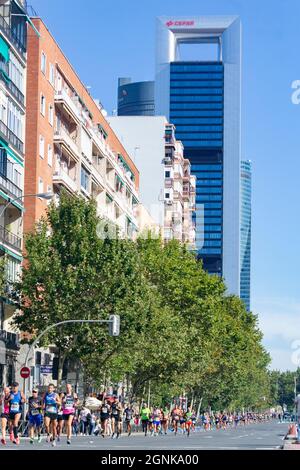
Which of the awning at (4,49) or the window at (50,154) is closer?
the awning at (4,49)

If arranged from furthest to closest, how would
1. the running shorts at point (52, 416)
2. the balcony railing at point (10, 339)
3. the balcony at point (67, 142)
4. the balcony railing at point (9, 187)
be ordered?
the balcony at point (67, 142)
the balcony railing at point (10, 339)
the balcony railing at point (9, 187)
the running shorts at point (52, 416)

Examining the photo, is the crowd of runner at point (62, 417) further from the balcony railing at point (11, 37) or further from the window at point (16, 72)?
the balcony railing at point (11, 37)

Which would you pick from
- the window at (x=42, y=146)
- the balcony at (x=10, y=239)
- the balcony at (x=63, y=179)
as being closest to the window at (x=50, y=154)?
the balcony at (x=63, y=179)

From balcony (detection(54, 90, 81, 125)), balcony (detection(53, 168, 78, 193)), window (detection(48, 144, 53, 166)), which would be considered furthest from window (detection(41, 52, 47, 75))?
balcony (detection(53, 168, 78, 193))

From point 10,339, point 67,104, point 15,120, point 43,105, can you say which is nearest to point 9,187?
point 15,120

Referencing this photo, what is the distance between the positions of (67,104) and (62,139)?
3.52m

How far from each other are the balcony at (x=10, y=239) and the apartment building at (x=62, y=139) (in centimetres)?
260

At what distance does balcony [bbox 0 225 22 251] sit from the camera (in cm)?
6825

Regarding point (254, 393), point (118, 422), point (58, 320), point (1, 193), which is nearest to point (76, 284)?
point (58, 320)

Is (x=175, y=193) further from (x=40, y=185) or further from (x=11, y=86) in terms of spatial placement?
(x=11, y=86)

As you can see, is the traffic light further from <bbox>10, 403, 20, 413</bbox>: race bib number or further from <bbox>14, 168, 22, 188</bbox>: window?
<bbox>10, 403, 20, 413</bbox>: race bib number

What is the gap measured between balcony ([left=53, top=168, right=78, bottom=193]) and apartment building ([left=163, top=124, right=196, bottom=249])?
6312 centimetres

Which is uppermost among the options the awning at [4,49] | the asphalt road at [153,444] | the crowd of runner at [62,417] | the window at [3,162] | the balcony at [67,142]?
the awning at [4,49]

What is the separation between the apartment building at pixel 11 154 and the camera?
6788cm
